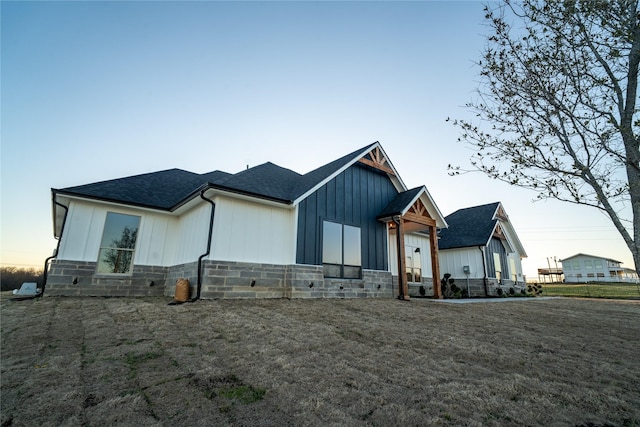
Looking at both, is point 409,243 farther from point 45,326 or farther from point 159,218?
point 45,326

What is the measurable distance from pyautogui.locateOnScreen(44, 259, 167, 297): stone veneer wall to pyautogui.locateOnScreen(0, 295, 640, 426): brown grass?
278 centimetres

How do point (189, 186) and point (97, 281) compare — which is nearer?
point (97, 281)

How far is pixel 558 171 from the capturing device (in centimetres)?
495

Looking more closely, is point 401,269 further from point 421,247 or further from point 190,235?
point 190,235

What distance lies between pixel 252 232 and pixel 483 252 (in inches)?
563

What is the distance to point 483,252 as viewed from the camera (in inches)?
659

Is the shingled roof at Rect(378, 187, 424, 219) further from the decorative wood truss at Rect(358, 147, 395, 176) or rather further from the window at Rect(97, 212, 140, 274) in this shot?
the window at Rect(97, 212, 140, 274)

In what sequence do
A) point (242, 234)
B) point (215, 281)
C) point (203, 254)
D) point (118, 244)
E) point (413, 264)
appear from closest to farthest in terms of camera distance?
1. point (215, 281)
2. point (203, 254)
3. point (242, 234)
4. point (118, 244)
5. point (413, 264)

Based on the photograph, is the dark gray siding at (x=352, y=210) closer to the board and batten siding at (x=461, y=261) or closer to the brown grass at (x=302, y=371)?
the brown grass at (x=302, y=371)

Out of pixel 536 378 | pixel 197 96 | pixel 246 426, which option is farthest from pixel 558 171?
pixel 197 96

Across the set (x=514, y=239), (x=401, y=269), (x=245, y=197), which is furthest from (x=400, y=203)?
(x=514, y=239)

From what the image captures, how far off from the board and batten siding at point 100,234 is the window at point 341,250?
5.78 metres

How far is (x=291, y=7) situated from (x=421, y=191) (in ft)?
27.9

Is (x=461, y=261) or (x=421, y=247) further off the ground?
(x=421, y=247)
